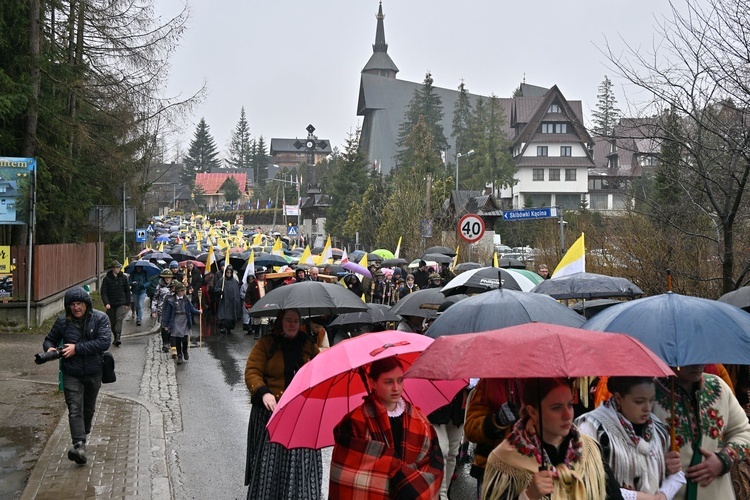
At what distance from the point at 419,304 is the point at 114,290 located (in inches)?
419

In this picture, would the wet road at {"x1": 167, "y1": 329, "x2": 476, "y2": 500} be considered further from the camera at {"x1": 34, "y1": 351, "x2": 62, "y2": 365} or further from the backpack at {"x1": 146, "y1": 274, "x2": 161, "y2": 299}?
the backpack at {"x1": 146, "y1": 274, "x2": 161, "y2": 299}

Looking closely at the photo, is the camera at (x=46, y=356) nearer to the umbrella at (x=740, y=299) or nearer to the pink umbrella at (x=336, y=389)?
the pink umbrella at (x=336, y=389)

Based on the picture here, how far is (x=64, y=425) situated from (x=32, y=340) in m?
8.73

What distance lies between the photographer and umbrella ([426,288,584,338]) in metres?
6.32

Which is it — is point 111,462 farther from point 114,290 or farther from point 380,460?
point 114,290

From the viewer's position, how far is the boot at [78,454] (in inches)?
353

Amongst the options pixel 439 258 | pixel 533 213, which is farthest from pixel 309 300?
pixel 439 258

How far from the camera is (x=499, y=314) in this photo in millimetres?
6383

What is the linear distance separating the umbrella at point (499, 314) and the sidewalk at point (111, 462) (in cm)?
334

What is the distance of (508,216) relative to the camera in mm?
19312

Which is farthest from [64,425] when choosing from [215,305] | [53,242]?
[53,242]

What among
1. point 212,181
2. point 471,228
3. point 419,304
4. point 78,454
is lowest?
point 78,454

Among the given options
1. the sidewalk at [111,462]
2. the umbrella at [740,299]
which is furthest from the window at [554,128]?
the umbrella at [740,299]

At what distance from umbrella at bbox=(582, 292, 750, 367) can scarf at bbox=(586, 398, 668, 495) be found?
1.49 ft
